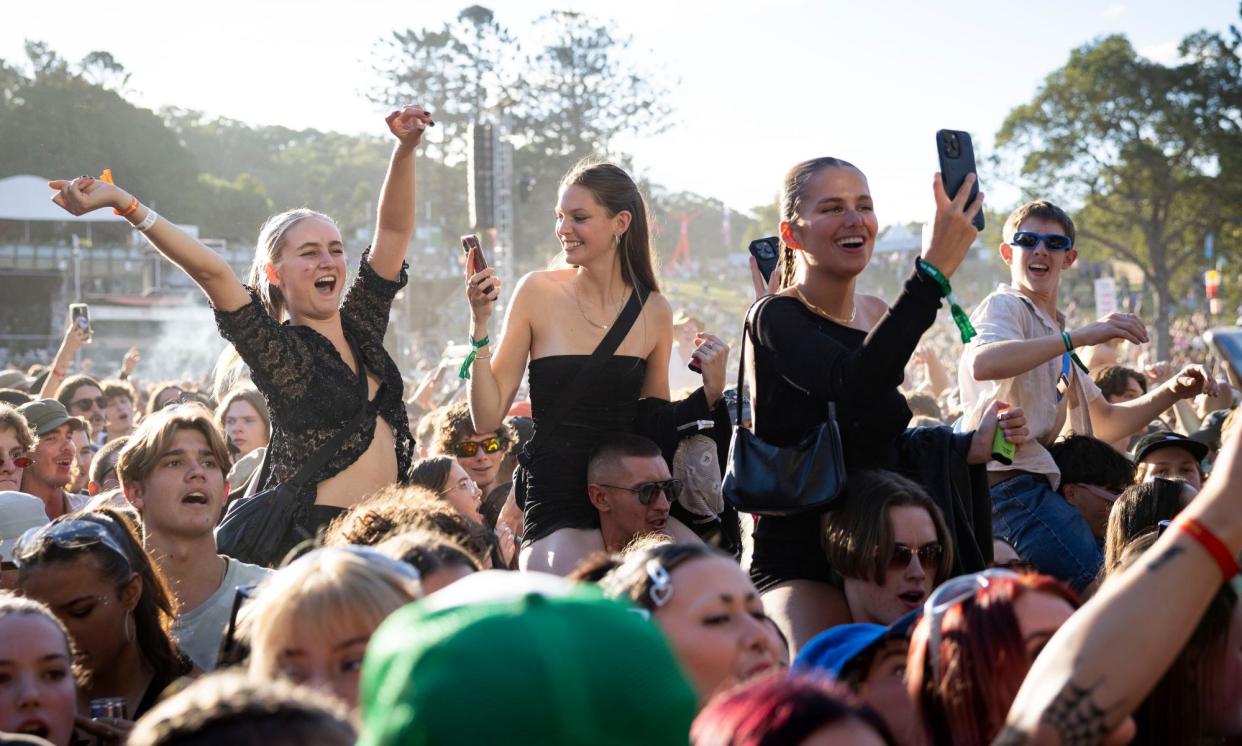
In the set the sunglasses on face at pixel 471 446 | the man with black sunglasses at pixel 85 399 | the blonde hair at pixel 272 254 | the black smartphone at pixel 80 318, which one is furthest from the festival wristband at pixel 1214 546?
the black smartphone at pixel 80 318

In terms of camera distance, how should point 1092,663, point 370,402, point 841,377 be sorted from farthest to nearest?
1. point 370,402
2. point 841,377
3. point 1092,663

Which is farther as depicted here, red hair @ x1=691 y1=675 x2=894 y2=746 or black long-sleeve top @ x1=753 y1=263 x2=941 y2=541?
black long-sleeve top @ x1=753 y1=263 x2=941 y2=541

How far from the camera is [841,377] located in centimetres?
344

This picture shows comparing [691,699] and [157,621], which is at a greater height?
[691,699]

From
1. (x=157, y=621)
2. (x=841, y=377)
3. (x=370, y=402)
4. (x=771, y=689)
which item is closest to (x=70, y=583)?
(x=157, y=621)

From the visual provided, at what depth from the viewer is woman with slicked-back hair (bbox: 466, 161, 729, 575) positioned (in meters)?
4.52

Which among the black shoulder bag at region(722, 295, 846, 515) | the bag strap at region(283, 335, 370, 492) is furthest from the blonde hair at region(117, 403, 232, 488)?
the black shoulder bag at region(722, 295, 846, 515)

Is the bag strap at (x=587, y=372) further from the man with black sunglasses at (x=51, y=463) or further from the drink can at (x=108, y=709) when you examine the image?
the man with black sunglasses at (x=51, y=463)

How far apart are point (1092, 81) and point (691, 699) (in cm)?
3842

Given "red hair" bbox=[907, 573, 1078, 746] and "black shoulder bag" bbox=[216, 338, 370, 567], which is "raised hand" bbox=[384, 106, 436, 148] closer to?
"black shoulder bag" bbox=[216, 338, 370, 567]

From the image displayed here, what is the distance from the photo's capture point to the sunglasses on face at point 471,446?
22.0 feet

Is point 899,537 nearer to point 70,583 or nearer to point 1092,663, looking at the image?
point 1092,663

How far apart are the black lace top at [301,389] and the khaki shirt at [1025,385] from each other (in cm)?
213

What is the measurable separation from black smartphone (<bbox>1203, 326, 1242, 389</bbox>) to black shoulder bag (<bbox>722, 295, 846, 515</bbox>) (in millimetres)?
1630
